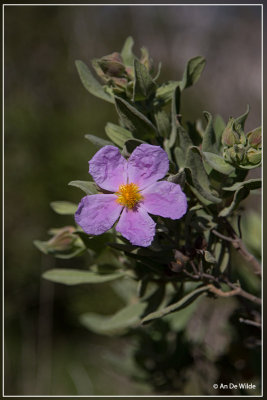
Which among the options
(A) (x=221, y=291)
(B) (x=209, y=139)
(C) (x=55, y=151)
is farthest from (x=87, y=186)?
(C) (x=55, y=151)

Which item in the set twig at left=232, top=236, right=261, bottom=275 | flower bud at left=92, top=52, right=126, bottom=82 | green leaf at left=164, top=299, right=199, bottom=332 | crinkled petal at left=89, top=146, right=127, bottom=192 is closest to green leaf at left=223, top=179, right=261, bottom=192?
twig at left=232, top=236, right=261, bottom=275

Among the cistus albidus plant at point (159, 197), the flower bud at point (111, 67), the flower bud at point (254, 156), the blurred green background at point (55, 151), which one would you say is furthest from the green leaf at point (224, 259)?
the blurred green background at point (55, 151)

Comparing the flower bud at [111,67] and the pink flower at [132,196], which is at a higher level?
the flower bud at [111,67]

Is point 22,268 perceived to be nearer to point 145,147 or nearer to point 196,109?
point 196,109

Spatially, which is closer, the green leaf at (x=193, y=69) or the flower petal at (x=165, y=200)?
the flower petal at (x=165, y=200)

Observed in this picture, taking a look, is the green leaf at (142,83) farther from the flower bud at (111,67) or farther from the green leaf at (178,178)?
the green leaf at (178,178)

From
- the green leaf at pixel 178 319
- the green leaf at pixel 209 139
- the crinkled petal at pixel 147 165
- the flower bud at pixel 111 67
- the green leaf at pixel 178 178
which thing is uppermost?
the flower bud at pixel 111 67

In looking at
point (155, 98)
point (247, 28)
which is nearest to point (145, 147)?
point (155, 98)
